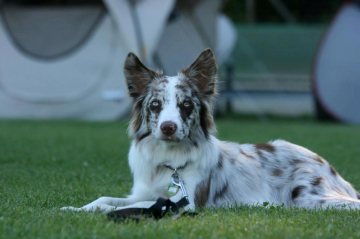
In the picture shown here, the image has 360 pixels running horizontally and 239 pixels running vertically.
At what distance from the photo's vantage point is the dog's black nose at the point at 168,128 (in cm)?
501

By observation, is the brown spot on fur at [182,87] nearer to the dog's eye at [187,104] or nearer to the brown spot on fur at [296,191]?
the dog's eye at [187,104]

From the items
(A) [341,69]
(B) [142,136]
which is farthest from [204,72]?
(A) [341,69]

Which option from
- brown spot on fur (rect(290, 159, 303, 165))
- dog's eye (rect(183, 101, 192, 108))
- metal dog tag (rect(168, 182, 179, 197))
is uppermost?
dog's eye (rect(183, 101, 192, 108))

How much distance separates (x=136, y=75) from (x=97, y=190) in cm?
141

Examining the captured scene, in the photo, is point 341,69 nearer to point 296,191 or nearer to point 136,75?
point 296,191

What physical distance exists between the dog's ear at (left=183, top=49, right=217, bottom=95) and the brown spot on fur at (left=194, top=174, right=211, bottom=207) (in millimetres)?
863

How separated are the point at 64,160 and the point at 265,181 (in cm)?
376

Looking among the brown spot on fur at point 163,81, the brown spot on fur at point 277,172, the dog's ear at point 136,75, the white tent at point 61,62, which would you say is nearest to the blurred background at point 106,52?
the white tent at point 61,62

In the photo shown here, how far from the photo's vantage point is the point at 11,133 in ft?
38.5

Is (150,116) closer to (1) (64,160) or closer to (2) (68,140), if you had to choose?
(1) (64,160)

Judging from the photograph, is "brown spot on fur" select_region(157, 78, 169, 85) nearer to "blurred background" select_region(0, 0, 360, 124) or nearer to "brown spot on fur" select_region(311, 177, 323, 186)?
"brown spot on fur" select_region(311, 177, 323, 186)

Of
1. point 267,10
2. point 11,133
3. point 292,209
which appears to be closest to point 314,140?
point 11,133

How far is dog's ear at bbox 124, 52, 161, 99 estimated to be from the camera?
5566 mm

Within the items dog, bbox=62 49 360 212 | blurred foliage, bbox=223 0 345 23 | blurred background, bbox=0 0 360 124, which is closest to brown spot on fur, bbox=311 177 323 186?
dog, bbox=62 49 360 212
